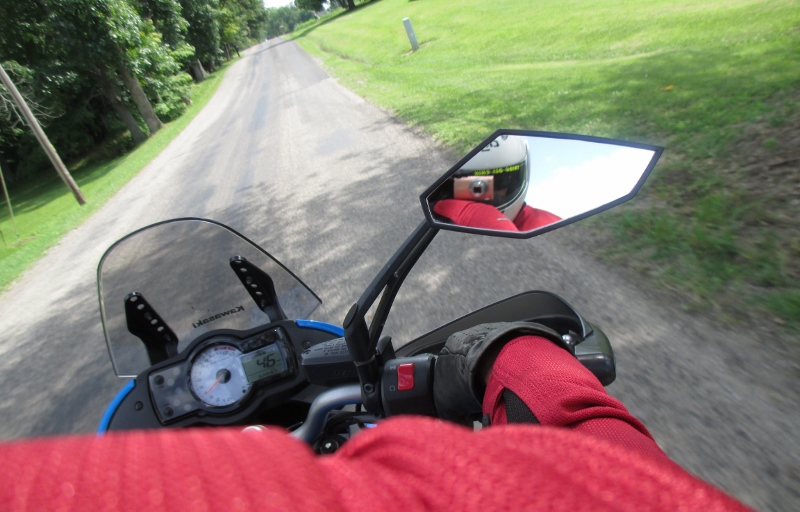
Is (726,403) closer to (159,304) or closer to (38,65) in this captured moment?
(159,304)

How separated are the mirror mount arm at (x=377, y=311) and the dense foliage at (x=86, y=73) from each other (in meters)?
20.8

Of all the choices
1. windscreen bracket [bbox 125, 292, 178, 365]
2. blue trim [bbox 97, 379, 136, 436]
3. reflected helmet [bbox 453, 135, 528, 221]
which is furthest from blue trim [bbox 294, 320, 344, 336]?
reflected helmet [bbox 453, 135, 528, 221]

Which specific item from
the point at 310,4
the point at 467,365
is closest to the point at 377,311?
the point at 467,365

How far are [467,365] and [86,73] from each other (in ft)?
94.2

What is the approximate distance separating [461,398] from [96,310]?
565 cm

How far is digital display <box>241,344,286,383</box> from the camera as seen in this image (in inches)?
70.3

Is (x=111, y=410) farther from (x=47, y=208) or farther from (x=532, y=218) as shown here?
(x=47, y=208)

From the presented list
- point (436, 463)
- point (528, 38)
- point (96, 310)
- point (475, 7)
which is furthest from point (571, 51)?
point (475, 7)

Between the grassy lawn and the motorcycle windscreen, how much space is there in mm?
2625

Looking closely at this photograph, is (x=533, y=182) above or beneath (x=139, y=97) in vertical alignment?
beneath

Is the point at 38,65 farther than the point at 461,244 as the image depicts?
Yes

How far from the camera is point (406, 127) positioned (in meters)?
8.94

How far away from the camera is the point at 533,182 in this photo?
1.36 meters

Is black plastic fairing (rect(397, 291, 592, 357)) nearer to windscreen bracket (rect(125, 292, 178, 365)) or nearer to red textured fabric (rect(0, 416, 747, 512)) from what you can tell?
windscreen bracket (rect(125, 292, 178, 365))
